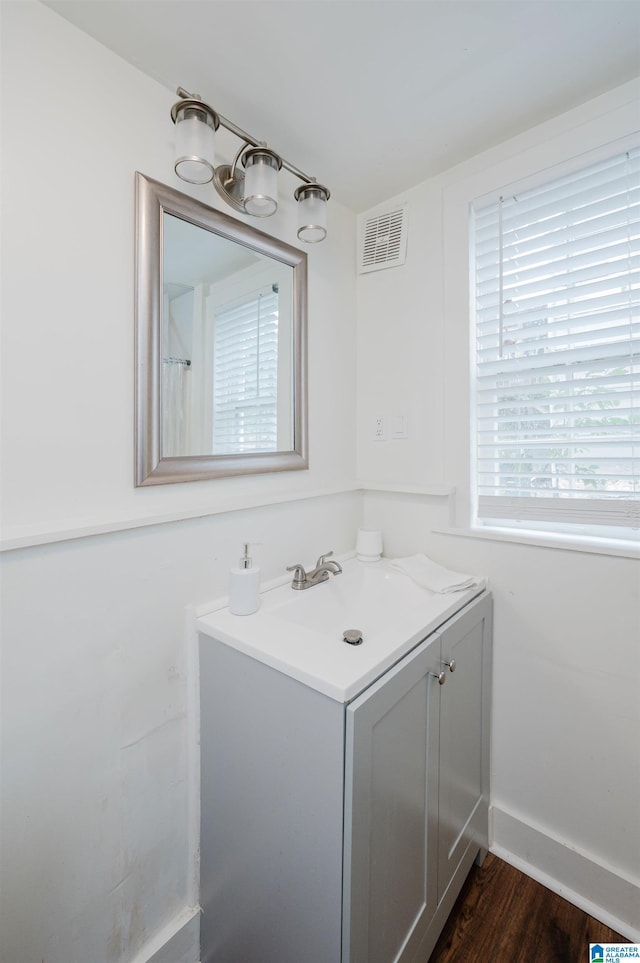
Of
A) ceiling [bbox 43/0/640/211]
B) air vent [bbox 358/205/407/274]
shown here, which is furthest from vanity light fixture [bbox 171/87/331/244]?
air vent [bbox 358/205/407/274]

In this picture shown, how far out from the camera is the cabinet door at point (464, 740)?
3.50 feet

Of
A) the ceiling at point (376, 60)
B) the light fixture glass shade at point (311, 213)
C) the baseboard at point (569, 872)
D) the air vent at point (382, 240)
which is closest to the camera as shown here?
the ceiling at point (376, 60)

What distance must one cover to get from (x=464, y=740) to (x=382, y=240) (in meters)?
1.74

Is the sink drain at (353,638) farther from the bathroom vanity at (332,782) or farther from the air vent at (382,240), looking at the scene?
the air vent at (382,240)

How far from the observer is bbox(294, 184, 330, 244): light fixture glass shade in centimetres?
122

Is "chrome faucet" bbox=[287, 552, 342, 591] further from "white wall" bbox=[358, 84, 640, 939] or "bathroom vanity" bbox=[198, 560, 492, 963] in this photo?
"white wall" bbox=[358, 84, 640, 939]

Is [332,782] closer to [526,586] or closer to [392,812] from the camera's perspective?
[392,812]

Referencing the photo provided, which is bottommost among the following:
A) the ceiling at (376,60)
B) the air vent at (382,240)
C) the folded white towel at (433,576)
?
the folded white towel at (433,576)

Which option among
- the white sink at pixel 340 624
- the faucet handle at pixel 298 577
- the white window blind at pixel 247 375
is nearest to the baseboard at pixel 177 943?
the white sink at pixel 340 624

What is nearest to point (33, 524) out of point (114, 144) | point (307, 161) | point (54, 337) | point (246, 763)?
point (54, 337)

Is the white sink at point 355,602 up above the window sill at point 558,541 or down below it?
below

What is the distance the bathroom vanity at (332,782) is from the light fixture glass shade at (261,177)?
109cm

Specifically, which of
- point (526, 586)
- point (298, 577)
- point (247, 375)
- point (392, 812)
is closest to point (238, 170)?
point (247, 375)

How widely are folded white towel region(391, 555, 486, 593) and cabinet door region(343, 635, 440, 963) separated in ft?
0.91
